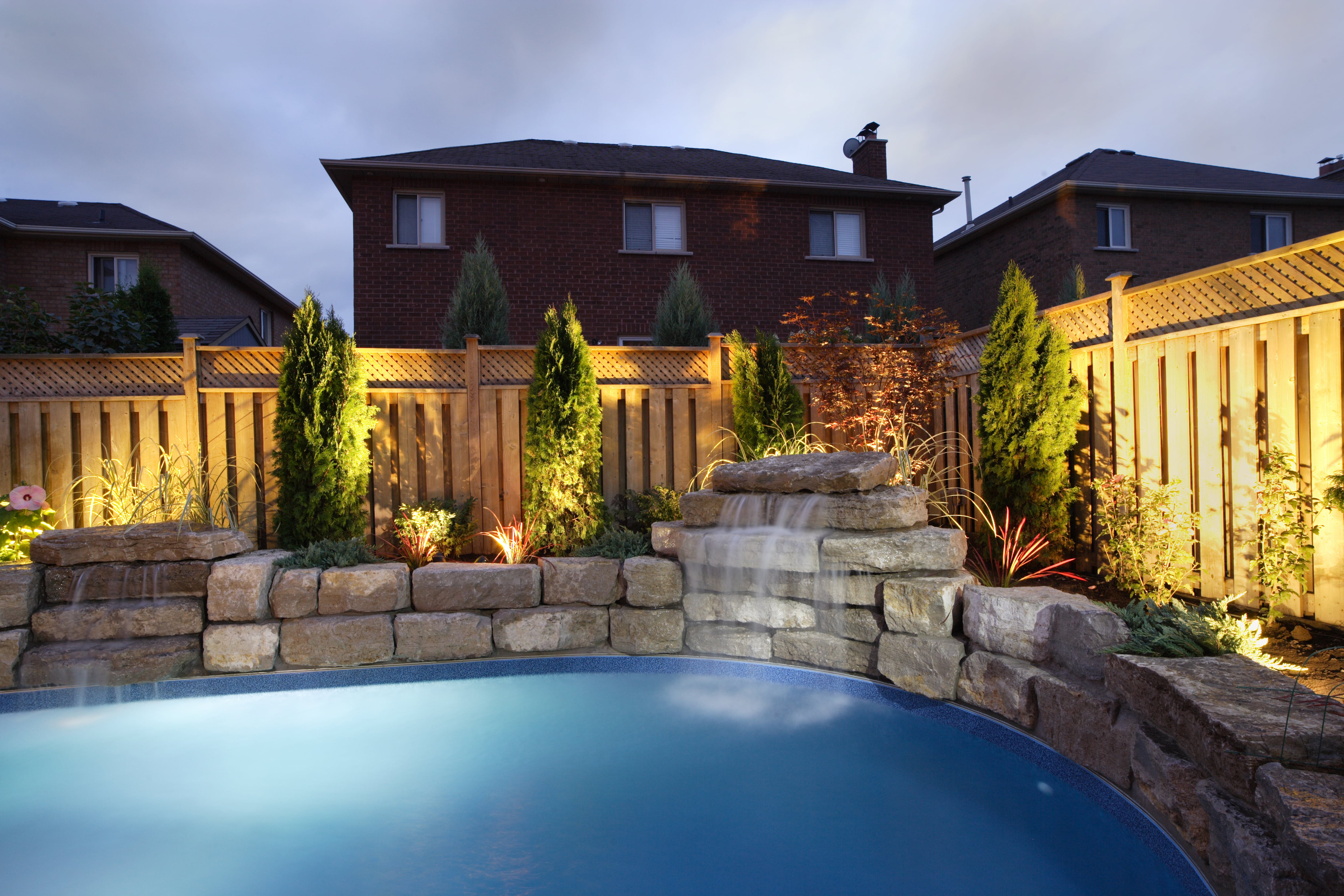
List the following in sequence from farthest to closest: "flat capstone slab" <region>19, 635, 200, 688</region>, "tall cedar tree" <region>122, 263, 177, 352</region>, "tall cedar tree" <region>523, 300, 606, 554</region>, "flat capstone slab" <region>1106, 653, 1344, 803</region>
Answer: "tall cedar tree" <region>122, 263, 177, 352</region> < "tall cedar tree" <region>523, 300, 606, 554</region> < "flat capstone slab" <region>19, 635, 200, 688</region> < "flat capstone slab" <region>1106, 653, 1344, 803</region>

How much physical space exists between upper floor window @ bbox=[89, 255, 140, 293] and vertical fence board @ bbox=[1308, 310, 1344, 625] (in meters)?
17.0

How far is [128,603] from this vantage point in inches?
167

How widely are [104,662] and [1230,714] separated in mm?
5445

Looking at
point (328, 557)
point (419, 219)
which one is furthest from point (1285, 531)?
point (419, 219)

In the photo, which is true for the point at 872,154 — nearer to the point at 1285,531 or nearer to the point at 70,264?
the point at 1285,531

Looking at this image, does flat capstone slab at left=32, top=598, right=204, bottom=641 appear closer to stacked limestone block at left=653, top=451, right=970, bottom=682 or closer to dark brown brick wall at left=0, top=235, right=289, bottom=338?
stacked limestone block at left=653, top=451, right=970, bottom=682

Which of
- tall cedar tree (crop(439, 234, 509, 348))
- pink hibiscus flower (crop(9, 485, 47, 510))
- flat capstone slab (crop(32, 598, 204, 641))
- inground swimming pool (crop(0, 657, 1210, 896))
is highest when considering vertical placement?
tall cedar tree (crop(439, 234, 509, 348))

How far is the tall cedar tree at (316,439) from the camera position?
17.7 feet

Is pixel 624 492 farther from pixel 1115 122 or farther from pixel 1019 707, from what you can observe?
pixel 1115 122

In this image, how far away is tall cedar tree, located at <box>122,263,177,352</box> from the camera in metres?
8.88

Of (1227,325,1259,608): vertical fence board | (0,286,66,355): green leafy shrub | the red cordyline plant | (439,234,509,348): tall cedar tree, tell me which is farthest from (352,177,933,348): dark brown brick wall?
(1227,325,1259,608): vertical fence board

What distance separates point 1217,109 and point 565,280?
1867 centimetres

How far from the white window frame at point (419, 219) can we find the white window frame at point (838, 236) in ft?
19.2

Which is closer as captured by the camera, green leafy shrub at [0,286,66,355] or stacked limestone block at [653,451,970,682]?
stacked limestone block at [653,451,970,682]
